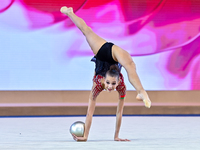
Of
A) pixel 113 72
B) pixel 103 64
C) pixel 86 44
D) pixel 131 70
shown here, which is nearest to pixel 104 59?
pixel 103 64

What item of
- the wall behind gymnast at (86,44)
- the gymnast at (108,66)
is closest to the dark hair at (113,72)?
the gymnast at (108,66)

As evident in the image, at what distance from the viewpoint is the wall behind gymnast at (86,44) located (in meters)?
6.99

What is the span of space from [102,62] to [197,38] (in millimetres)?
4596

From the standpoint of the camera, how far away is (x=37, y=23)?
7.02 meters

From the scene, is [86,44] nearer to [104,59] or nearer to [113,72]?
[104,59]

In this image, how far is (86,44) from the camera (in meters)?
7.14

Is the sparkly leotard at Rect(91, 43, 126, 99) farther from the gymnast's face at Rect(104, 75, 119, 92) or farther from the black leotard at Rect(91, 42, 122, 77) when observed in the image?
the gymnast's face at Rect(104, 75, 119, 92)

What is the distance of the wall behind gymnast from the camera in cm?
699

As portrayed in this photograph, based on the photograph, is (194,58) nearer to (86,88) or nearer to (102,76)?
(86,88)
